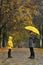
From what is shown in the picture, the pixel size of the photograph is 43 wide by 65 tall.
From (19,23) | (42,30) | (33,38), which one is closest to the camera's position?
(33,38)

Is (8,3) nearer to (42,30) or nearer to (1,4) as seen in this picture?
(1,4)

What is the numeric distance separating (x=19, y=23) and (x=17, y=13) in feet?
9.55

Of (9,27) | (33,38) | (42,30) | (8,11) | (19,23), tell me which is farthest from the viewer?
(42,30)

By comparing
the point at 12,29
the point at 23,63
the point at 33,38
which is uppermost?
the point at 12,29

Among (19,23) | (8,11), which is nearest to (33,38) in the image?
(8,11)

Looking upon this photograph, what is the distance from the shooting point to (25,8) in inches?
1204

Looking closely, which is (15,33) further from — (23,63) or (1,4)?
(23,63)

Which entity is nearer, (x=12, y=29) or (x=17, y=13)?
(x=17, y=13)

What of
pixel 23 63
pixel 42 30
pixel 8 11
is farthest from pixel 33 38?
pixel 42 30

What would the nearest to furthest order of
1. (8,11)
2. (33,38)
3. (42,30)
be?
(33,38)
(8,11)
(42,30)

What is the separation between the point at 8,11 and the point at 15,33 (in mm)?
8066

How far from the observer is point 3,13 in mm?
30453

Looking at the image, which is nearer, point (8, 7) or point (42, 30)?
point (8, 7)

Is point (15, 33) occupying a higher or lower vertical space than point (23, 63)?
higher
